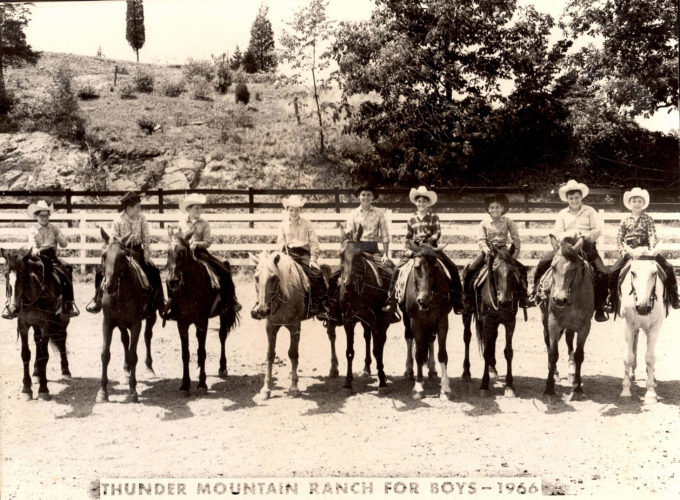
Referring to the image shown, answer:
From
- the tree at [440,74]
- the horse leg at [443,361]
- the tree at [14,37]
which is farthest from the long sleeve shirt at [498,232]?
the tree at [14,37]

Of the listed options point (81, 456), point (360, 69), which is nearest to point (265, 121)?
point (360, 69)

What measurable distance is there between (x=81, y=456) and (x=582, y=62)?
1214cm

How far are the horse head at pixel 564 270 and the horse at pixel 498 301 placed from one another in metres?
0.51

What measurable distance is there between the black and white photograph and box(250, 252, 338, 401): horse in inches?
1.4

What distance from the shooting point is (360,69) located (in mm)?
16188

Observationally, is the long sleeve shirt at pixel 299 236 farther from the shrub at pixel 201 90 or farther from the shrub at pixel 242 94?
the shrub at pixel 201 90

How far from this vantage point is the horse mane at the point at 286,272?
25.2 feet

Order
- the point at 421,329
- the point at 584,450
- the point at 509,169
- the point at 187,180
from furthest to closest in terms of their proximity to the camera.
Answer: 1. the point at 187,180
2. the point at 509,169
3. the point at 421,329
4. the point at 584,450

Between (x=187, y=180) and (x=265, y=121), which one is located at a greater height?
(x=265, y=121)

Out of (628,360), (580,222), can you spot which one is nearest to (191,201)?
(580,222)

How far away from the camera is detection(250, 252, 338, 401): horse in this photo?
754 centimetres

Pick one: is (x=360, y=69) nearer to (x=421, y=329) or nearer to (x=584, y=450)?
(x=421, y=329)

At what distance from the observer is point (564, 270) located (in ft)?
24.0

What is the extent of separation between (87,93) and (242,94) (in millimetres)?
6584
